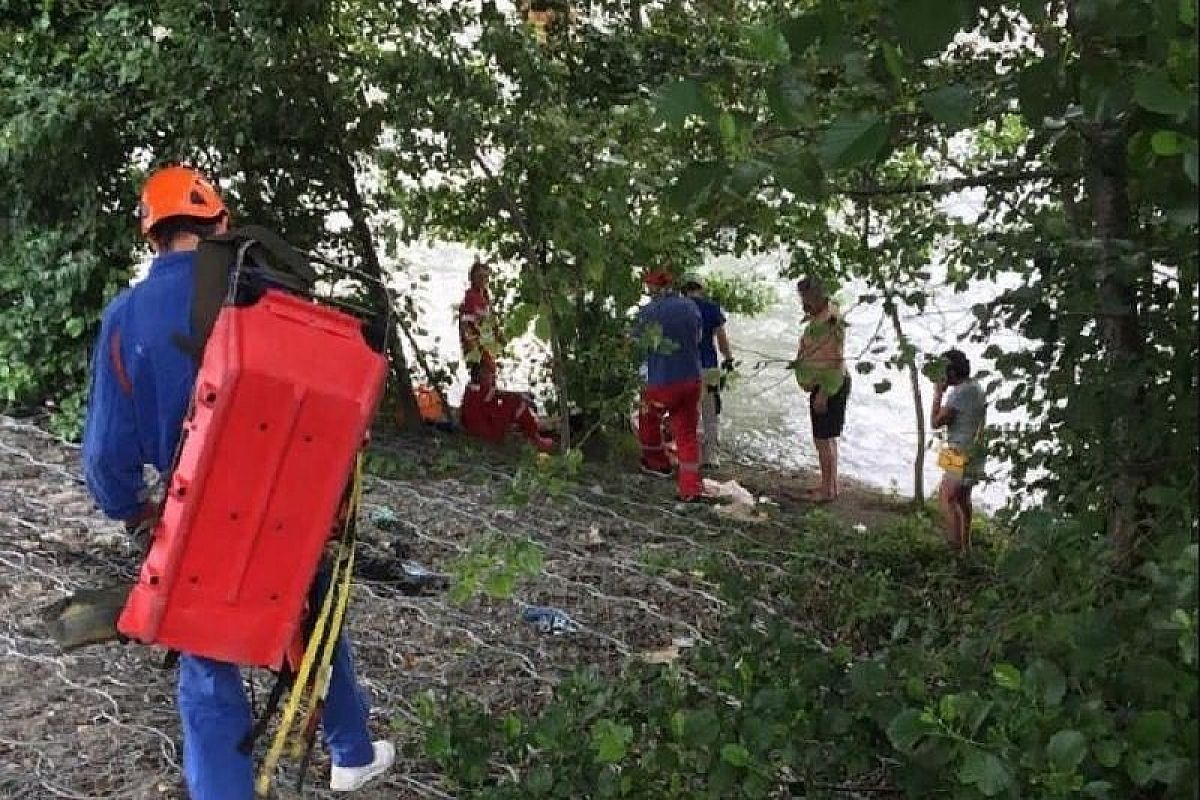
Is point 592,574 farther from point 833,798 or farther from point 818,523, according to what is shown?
point 833,798

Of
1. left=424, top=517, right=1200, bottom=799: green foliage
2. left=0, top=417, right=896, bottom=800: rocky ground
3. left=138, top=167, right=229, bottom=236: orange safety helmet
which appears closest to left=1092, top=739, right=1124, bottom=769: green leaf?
left=424, top=517, right=1200, bottom=799: green foliage

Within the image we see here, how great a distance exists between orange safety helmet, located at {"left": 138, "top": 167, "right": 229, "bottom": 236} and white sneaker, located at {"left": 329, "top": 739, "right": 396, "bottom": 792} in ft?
5.13

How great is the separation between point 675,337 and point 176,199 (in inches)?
180

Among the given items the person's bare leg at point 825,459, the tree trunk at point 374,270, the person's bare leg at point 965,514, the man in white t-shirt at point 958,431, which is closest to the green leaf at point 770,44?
the man in white t-shirt at point 958,431

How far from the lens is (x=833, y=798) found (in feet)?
8.82

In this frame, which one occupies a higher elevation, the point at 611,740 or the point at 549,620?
the point at 611,740

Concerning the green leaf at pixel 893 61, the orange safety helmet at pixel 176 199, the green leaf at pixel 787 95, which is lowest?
the orange safety helmet at pixel 176 199

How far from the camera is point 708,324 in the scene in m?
8.14

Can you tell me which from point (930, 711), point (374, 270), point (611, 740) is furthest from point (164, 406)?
point (374, 270)

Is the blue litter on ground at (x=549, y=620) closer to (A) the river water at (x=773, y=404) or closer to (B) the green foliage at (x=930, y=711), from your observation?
(B) the green foliage at (x=930, y=711)

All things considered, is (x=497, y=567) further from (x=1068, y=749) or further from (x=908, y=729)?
(x=1068, y=749)

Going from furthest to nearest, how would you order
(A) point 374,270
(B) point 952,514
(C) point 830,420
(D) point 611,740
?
(C) point 830,420, (A) point 374,270, (B) point 952,514, (D) point 611,740

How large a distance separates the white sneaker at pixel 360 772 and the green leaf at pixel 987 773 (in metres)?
1.93

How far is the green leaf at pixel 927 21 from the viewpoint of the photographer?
1.51m
